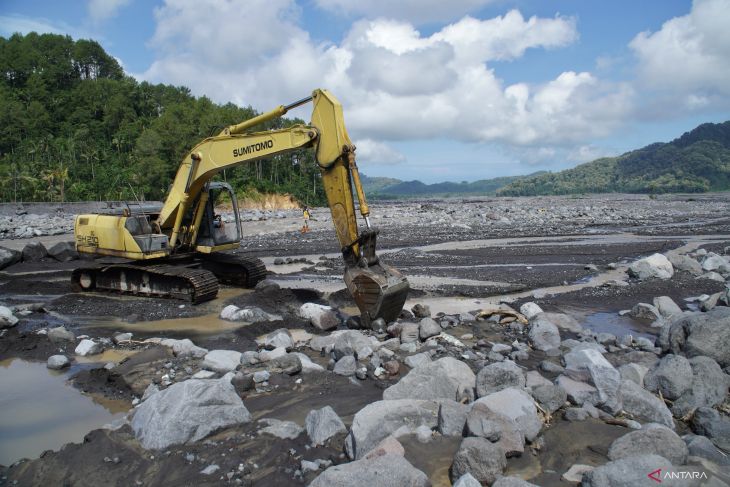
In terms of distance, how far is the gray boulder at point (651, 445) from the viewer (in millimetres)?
3869

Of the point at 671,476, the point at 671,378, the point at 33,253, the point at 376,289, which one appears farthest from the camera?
the point at 33,253

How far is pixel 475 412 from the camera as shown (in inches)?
169


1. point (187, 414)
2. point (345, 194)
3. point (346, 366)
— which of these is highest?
point (345, 194)

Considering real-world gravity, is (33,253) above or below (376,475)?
above

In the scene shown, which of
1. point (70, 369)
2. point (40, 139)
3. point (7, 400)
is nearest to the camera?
point (7, 400)

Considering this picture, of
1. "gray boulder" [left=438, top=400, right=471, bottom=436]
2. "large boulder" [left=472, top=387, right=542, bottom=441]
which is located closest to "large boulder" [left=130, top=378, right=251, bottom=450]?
"gray boulder" [left=438, top=400, right=471, bottom=436]

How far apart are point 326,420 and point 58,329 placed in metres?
5.84

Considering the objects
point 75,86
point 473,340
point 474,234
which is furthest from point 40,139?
point 473,340

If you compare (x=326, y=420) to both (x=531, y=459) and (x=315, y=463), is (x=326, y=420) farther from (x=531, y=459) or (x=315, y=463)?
(x=531, y=459)

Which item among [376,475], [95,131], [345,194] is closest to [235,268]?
[345,194]

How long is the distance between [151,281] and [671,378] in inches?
401

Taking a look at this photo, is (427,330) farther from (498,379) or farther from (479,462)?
(479,462)

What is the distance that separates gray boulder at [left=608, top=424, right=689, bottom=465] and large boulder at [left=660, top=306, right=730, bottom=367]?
265 cm

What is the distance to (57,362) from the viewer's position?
704 cm
